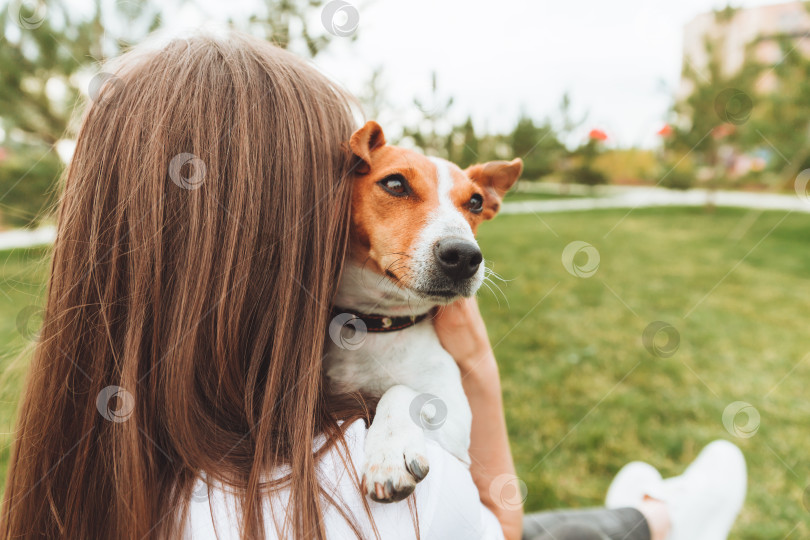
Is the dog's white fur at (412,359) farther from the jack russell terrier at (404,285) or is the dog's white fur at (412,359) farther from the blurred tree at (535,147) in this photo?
the blurred tree at (535,147)

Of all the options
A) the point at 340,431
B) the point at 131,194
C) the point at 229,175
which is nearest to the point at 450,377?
the point at 340,431

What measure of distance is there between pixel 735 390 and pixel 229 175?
14.1 ft

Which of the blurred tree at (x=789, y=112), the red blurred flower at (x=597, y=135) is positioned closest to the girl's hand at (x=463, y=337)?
the red blurred flower at (x=597, y=135)

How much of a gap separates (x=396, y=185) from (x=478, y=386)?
744mm

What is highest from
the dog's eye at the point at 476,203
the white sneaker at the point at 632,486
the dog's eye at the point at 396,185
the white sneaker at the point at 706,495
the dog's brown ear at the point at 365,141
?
the dog's brown ear at the point at 365,141

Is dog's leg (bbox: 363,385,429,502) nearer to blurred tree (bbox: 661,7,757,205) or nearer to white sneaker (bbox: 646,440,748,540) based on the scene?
white sneaker (bbox: 646,440,748,540)

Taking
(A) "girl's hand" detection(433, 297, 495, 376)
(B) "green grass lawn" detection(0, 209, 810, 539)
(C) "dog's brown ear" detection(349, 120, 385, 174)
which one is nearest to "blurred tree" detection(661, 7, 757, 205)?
(B) "green grass lawn" detection(0, 209, 810, 539)

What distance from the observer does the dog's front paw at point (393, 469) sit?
3.74 ft

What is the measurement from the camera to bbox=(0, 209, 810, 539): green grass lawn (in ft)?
9.68

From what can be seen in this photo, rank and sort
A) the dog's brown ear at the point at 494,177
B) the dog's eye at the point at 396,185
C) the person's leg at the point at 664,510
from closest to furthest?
the dog's eye at the point at 396,185 < the dog's brown ear at the point at 494,177 < the person's leg at the point at 664,510

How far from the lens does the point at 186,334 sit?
1.21 m

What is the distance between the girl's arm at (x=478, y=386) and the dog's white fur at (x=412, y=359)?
59 mm

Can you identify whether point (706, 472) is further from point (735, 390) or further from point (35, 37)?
point (35, 37)

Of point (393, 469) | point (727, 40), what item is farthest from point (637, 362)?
point (727, 40)
